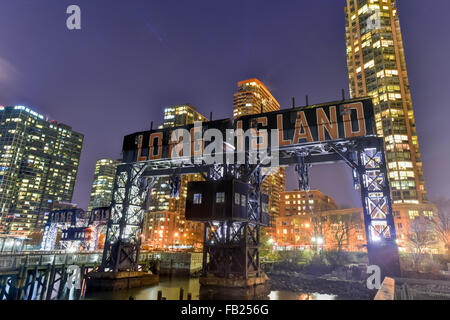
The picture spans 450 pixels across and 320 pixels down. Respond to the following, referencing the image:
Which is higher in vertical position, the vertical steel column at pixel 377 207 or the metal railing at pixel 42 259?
the vertical steel column at pixel 377 207

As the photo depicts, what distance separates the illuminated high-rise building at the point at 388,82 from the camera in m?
95.1

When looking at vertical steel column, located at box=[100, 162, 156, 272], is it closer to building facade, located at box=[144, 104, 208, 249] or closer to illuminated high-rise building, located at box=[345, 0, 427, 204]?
illuminated high-rise building, located at box=[345, 0, 427, 204]

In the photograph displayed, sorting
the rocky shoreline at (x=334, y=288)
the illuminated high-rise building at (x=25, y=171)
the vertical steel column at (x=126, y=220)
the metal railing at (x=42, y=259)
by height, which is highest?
the illuminated high-rise building at (x=25, y=171)

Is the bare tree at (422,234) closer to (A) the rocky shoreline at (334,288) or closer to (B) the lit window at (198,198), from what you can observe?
(A) the rocky shoreline at (334,288)

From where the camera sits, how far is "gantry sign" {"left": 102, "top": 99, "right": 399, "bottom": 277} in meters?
21.8

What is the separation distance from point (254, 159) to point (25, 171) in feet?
650

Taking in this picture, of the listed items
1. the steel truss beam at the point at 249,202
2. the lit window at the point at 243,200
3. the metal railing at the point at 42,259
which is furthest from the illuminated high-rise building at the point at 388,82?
the metal railing at the point at 42,259

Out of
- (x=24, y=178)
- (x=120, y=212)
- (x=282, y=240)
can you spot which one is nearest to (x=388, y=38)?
(x=282, y=240)

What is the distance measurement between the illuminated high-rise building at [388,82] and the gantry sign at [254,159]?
83.9 metres

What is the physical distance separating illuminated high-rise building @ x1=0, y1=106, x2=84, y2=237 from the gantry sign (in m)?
159

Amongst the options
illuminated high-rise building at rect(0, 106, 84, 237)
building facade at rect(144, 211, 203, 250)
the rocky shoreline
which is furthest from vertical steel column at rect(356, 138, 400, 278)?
illuminated high-rise building at rect(0, 106, 84, 237)

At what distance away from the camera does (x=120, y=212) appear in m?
31.7

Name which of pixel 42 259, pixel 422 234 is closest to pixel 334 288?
pixel 42 259

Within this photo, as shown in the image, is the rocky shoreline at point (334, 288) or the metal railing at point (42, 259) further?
the metal railing at point (42, 259)
